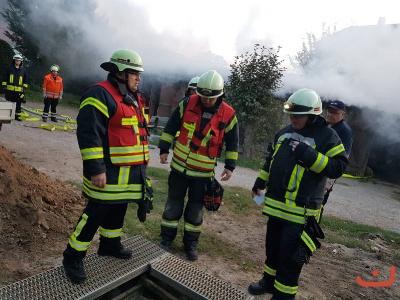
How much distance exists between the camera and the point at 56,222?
385cm

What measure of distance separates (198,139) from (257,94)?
8.63 metres

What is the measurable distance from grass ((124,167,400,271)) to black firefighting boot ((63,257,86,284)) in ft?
4.85

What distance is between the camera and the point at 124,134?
2.68 m

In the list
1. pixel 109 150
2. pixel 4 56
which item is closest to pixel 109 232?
pixel 109 150

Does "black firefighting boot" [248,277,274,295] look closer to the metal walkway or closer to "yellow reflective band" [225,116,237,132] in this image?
the metal walkway

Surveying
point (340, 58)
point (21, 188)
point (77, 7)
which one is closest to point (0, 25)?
point (77, 7)

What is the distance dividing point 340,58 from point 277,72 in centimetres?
452

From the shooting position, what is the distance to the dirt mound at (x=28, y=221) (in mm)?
3090

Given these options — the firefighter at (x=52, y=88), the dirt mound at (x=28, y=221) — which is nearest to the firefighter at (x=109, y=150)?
the dirt mound at (x=28, y=221)

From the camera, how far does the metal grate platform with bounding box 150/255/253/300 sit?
9.20ft

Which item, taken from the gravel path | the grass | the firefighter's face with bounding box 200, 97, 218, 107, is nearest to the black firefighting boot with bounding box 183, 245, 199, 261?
the grass

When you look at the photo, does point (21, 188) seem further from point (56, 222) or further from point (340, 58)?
point (340, 58)

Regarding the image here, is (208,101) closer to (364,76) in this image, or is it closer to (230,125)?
(230,125)

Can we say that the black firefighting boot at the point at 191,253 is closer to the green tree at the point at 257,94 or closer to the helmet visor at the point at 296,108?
the helmet visor at the point at 296,108
